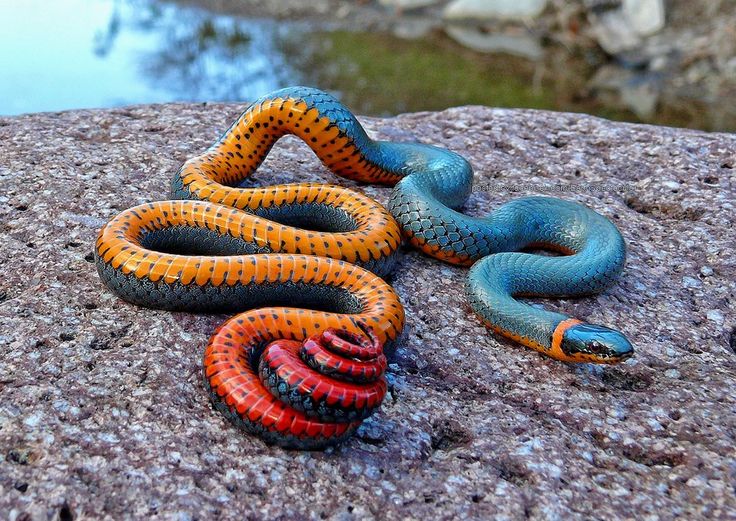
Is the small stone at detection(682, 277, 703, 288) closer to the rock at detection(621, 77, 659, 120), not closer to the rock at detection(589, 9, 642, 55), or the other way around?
the rock at detection(621, 77, 659, 120)

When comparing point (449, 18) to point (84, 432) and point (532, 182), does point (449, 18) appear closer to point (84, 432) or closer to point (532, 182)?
point (532, 182)

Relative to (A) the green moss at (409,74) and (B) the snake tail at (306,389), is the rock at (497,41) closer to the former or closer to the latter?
(A) the green moss at (409,74)

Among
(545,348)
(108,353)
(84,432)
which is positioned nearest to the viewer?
(84,432)

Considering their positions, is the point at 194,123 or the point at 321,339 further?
the point at 194,123

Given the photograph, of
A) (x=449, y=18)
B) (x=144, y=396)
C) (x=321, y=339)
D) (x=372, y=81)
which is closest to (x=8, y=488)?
(x=144, y=396)

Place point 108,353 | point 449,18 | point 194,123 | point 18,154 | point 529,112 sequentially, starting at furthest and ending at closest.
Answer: point 449,18
point 529,112
point 194,123
point 18,154
point 108,353

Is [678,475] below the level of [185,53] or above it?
above

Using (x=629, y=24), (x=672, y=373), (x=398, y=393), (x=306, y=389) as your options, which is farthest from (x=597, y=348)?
(x=629, y=24)
